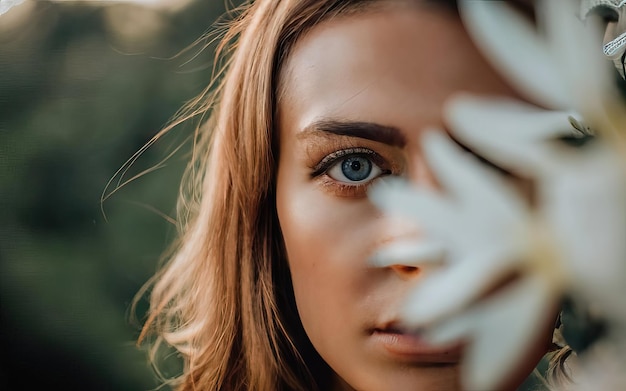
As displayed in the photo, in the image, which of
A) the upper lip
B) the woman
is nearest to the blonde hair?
the woman

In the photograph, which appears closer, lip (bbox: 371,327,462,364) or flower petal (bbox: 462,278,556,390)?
flower petal (bbox: 462,278,556,390)

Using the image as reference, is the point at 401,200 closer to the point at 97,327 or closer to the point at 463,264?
the point at 463,264

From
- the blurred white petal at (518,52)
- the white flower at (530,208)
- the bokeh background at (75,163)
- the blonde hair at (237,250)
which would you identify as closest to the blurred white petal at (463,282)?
the white flower at (530,208)

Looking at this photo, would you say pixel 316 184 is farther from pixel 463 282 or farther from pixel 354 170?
pixel 463 282

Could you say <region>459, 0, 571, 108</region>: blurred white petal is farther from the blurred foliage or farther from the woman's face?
the blurred foliage

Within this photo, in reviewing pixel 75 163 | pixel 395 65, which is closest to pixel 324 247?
pixel 395 65

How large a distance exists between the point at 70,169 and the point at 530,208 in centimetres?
48

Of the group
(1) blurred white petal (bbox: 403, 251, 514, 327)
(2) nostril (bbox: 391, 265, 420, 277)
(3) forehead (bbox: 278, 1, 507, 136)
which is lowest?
(1) blurred white petal (bbox: 403, 251, 514, 327)

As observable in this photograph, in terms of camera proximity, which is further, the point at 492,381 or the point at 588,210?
the point at 492,381

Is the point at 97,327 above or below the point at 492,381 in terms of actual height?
above

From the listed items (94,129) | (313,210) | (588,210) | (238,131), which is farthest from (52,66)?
(588,210)

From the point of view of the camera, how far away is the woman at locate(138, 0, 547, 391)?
1.92 ft

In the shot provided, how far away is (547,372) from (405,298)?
0.17 meters

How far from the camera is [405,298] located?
1.85 ft
